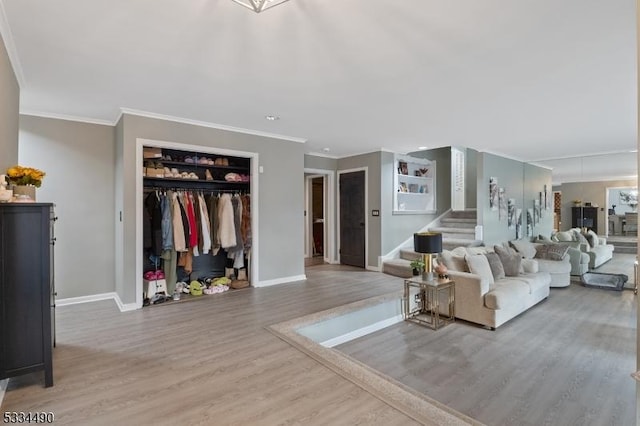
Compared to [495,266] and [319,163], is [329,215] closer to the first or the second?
[319,163]

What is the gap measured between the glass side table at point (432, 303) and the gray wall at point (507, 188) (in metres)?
2.98

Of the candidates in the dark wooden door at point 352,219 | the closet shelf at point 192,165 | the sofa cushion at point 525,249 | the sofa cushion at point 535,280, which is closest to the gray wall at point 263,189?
the closet shelf at point 192,165

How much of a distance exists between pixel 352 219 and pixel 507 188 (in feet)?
11.8

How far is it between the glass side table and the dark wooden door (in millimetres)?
2435

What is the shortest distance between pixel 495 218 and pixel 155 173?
6.55 meters

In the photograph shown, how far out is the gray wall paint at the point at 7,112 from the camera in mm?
2301

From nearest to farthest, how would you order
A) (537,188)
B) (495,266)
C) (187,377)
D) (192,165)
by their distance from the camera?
1. (187,377)
2. (495,266)
3. (192,165)
4. (537,188)

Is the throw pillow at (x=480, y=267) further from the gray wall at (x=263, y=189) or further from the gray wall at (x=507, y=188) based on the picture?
the gray wall at (x=263, y=189)

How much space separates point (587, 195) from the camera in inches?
247

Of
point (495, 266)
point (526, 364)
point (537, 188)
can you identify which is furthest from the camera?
point (537, 188)

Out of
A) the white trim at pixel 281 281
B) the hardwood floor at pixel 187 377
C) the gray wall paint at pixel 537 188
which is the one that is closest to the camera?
the hardwood floor at pixel 187 377

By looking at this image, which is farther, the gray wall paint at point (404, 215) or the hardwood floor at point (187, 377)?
the gray wall paint at point (404, 215)

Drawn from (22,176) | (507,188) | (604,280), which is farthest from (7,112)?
(604,280)

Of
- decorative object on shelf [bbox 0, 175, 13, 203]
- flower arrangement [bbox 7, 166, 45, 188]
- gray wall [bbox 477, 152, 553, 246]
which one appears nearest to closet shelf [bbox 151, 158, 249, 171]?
flower arrangement [bbox 7, 166, 45, 188]
